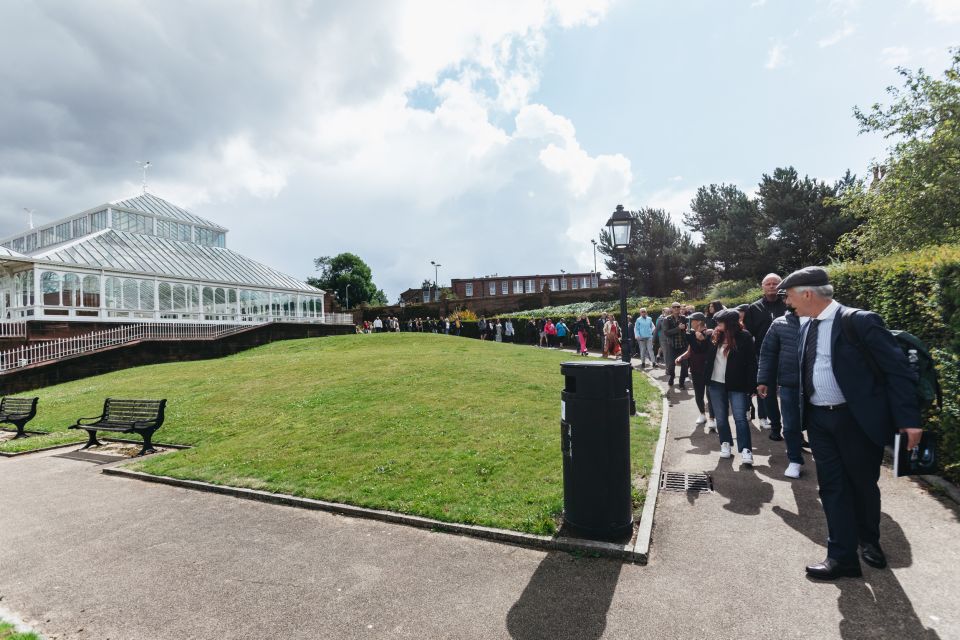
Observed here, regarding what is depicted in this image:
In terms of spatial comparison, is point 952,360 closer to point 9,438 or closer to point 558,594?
point 558,594

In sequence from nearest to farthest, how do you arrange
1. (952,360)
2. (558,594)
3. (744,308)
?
(558,594)
(952,360)
(744,308)

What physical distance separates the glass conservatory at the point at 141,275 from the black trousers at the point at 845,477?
3064cm

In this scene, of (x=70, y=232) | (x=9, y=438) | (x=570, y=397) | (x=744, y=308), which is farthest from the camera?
(x=70, y=232)

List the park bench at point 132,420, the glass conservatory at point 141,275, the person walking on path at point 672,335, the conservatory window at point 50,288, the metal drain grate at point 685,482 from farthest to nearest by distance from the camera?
the glass conservatory at point 141,275, the conservatory window at point 50,288, the person walking on path at point 672,335, the park bench at point 132,420, the metal drain grate at point 685,482

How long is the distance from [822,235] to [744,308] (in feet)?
87.2

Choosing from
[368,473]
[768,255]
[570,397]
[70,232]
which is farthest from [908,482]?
[70,232]

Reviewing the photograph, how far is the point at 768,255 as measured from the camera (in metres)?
29.3

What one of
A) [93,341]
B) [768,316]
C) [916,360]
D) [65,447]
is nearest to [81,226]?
[93,341]

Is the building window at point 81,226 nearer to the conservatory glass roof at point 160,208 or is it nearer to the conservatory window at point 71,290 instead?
the conservatory glass roof at point 160,208

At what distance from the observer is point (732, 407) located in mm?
5996

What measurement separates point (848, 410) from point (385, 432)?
577 cm

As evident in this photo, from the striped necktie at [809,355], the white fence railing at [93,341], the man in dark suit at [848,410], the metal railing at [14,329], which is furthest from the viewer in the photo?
the metal railing at [14,329]

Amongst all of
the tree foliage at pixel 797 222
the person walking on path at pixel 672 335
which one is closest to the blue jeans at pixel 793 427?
the person walking on path at pixel 672 335

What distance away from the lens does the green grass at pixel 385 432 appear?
16.9 feet
